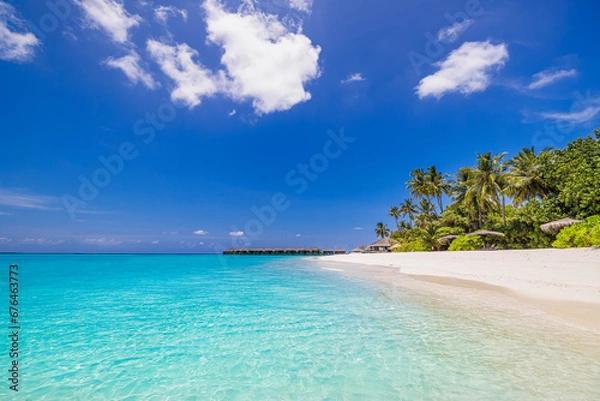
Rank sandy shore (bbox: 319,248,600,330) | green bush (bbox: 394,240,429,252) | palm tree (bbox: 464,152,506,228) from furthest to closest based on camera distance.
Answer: green bush (bbox: 394,240,429,252) → palm tree (bbox: 464,152,506,228) → sandy shore (bbox: 319,248,600,330)

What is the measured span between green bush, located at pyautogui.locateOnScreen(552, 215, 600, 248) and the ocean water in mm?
13123

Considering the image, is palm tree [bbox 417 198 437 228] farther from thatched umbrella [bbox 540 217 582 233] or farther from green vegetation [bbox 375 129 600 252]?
thatched umbrella [bbox 540 217 582 233]

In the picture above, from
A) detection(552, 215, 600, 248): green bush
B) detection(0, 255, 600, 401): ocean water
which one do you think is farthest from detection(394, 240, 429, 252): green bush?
detection(0, 255, 600, 401): ocean water

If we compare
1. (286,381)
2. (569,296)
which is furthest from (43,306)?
(569,296)

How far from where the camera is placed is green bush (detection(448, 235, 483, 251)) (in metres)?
25.6

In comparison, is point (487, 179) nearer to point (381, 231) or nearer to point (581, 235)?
point (581, 235)

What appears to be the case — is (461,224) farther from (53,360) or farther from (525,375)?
(53,360)

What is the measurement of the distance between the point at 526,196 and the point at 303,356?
3088 centimetres

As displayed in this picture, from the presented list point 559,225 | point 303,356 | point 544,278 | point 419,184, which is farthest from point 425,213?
point 303,356

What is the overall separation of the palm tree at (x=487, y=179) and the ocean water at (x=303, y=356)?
25293 millimetres

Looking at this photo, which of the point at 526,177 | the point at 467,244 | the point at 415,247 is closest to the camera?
the point at 526,177

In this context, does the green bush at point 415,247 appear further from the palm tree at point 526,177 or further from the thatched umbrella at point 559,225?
the thatched umbrella at point 559,225

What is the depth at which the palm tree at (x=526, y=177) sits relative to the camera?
24703 millimetres

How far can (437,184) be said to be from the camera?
3928cm
